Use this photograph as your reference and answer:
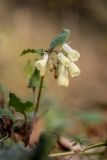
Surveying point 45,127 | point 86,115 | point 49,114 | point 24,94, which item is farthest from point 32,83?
point 24,94

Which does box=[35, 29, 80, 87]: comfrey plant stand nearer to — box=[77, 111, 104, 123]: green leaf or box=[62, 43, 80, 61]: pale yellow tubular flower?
box=[62, 43, 80, 61]: pale yellow tubular flower

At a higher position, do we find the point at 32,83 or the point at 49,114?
the point at 32,83

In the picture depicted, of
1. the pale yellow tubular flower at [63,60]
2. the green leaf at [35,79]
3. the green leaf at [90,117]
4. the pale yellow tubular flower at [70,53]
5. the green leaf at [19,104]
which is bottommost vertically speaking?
the green leaf at [90,117]

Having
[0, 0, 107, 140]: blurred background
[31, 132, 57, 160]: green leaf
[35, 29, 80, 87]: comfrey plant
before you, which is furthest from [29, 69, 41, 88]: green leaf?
[0, 0, 107, 140]: blurred background

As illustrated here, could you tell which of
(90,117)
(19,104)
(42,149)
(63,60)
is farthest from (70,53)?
(90,117)

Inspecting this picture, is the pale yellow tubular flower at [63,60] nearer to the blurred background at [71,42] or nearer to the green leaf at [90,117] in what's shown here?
the green leaf at [90,117]

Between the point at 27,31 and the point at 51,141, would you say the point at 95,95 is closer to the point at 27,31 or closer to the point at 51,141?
the point at 27,31

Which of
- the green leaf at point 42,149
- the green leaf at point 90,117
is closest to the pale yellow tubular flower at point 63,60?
the green leaf at point 42,149
